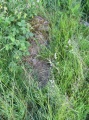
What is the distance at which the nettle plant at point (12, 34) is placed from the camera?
2.76 meters

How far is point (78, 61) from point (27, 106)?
26.8 inches

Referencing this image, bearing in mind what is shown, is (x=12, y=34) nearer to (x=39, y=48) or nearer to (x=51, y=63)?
(x=39, y=48)

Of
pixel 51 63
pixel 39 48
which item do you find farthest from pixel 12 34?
pixel 51 63

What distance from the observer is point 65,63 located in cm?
270

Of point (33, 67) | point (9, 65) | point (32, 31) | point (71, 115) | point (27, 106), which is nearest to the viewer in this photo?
point (71, 115)

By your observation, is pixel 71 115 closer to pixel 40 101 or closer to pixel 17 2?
pixel 40 101

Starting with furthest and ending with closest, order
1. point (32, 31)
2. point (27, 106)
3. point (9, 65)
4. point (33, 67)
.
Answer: point (32, 31) → point (33, 67) → point (9, 65) → point (27, 106)

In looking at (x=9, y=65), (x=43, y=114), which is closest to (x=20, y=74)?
(x=9, y=65)

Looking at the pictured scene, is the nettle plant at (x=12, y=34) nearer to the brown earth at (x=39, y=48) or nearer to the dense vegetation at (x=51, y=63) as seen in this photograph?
the dense vegetation at (x=51, y=63)

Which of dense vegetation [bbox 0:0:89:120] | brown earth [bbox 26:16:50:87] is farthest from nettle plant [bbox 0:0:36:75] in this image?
brown earth [bbox 26:16:50:87]

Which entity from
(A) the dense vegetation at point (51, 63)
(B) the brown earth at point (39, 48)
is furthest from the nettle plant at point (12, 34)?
(B) the brown earth at point (39, 48)

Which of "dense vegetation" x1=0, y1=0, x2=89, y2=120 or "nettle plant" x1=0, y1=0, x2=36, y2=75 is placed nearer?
"dense vegetation" x1=0, y1=0, x2=89, y2=120

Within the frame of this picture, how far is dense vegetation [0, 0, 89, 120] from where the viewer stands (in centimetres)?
240

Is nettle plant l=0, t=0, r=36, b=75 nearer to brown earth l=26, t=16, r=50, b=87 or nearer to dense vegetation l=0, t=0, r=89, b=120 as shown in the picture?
dense vegetation l=0, t=0, r=89, b=120
